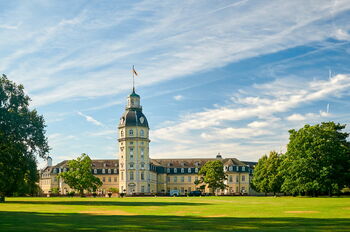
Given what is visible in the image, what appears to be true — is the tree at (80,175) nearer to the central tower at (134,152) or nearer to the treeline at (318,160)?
the central tower at (134,152)

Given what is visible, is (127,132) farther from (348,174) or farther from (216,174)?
(348,174)

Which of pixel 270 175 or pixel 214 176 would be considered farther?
pixel 214 176

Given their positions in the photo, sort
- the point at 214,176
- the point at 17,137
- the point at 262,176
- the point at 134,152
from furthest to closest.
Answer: the point at 134,152, the point at 214,176, the point at 262,176, the point at 17,137

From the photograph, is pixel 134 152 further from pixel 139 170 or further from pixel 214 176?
pixel 214 176

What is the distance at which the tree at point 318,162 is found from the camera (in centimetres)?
7188

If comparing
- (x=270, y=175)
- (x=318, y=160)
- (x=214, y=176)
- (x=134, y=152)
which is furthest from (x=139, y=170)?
(x=318, y=160)

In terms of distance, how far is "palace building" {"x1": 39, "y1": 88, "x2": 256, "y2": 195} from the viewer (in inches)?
4668

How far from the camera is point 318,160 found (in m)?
73.6

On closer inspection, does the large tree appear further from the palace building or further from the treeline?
the palace building

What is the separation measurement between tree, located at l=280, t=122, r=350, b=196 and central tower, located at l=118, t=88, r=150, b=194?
160 ft

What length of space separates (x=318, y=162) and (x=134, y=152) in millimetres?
56674

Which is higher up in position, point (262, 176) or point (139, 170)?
point (139, 170)

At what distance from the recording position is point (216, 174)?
4267 inches

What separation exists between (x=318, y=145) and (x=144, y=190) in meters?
56.5
